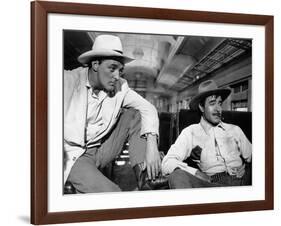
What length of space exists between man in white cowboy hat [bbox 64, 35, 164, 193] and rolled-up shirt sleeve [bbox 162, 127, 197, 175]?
0.14ft

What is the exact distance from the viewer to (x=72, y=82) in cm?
150

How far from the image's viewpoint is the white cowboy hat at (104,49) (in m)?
1.52

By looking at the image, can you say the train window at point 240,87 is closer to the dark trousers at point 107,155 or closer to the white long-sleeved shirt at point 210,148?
the white long-sleeved shirt at point 210,148

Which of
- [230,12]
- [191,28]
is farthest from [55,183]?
[230,12]

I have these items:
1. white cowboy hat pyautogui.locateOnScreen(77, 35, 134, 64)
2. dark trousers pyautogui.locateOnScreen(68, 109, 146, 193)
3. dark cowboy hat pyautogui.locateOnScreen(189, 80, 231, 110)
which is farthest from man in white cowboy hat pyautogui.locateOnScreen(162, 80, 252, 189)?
white cowboy hat pyautogui.locateOnScreen(77, 35, 134, 64)

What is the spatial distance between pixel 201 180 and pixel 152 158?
183mm

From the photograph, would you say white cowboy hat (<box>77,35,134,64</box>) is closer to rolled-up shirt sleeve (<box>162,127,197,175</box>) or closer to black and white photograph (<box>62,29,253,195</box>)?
black and white photograph (<box>62,29,253,195</box>)

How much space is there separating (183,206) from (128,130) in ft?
0.95

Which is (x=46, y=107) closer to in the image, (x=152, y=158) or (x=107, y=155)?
(x=107, y=155)

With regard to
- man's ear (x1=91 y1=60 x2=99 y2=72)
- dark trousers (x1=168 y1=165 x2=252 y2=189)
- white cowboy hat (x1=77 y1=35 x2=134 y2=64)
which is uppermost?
white cowboy hat (x1=77 y1=35 x2=134 y2=64)

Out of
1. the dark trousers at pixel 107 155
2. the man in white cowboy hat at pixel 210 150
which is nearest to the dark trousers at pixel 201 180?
the man in white cowboy hat at pixel 210 150

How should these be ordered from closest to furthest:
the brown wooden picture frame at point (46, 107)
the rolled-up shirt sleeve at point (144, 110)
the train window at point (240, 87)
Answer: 1. the brown wooden picture frame at point (46, 107)
2. the rolled-up shirt sleeve at point (144, 110)
3. the train window at point (240, 87)

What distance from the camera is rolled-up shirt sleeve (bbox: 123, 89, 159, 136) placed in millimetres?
1561

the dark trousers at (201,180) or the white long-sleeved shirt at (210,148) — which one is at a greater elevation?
the white long-sleeved shirt at (210,148)
